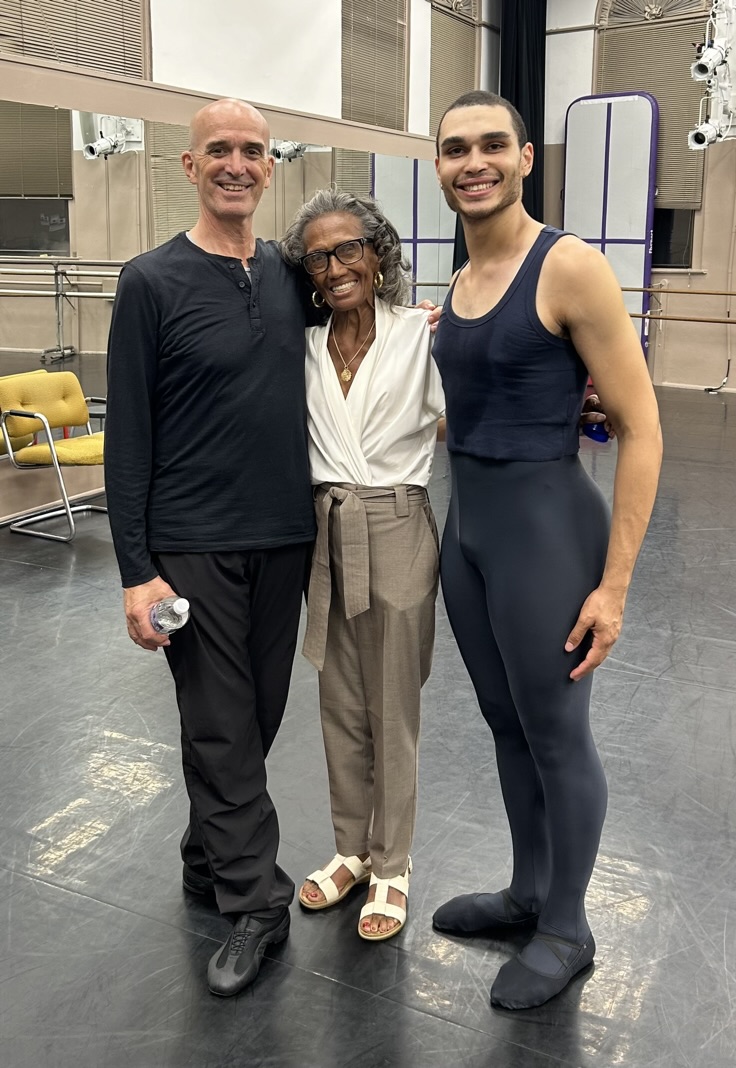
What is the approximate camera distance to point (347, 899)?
2.36 meters

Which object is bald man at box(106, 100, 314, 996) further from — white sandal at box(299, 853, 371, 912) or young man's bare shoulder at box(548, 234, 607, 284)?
young man's bare shoulder at box(548, 234, 607, 284)

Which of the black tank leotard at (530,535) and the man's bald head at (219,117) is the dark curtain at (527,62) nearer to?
the man's bald head at (219,117)

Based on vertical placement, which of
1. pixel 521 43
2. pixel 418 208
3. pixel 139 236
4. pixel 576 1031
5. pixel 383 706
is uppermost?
pixel 521 43

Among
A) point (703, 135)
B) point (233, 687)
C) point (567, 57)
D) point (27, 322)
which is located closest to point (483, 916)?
point (233, 687)

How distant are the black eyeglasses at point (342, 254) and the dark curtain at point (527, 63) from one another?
884 centimetres

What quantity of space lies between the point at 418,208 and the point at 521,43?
298 centimetres

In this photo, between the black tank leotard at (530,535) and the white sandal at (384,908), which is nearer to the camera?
the black tank leotard at (530,535)

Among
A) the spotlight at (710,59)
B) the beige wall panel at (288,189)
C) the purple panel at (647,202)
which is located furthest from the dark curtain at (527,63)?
the beige wall panel at (288,189)

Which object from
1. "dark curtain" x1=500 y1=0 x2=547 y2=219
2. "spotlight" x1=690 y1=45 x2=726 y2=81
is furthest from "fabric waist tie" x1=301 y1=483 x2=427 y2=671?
"dark curtain" x1=500 y1=0 x2=547 y2=219

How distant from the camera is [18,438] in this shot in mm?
5711

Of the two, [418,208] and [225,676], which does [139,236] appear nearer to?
[418,208]

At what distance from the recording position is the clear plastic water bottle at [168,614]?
1.96m

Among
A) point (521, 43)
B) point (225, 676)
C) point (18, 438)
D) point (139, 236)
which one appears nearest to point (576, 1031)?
point (225, 676)

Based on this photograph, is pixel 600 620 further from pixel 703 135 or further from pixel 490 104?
pixel 703 135
